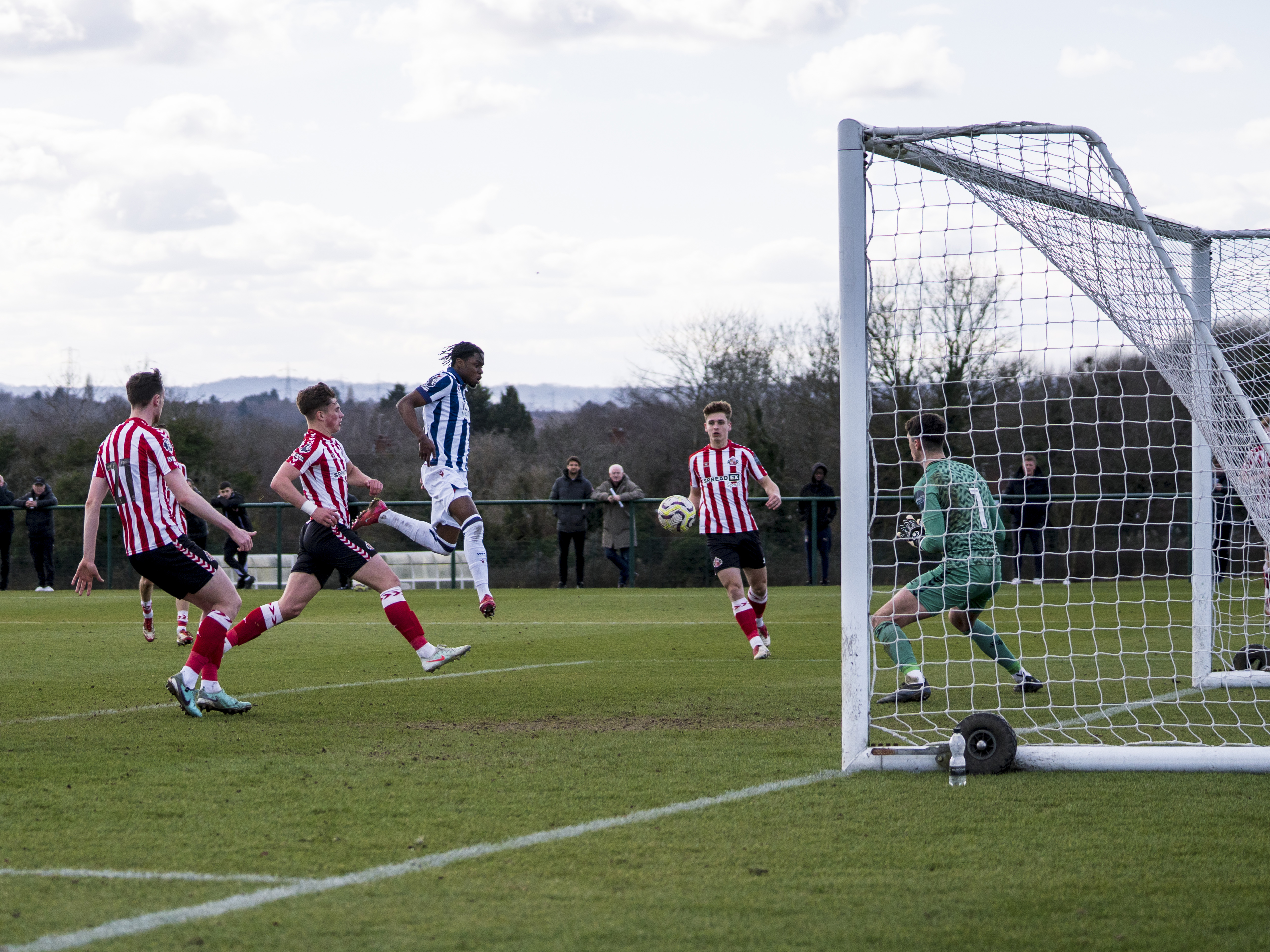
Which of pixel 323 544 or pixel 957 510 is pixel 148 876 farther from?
pixel 957 510

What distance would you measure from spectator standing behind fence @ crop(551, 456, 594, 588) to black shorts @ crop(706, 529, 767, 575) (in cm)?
1241

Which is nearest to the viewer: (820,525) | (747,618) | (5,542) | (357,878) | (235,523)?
(357,878)

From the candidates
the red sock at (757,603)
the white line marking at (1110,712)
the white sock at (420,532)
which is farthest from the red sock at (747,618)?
the white line marking at (1110,712)

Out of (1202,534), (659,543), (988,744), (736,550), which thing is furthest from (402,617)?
(659,543)

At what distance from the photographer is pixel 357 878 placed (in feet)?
12.2

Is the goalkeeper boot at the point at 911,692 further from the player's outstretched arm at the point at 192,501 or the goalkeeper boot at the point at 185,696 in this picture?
the goalkeeper boot at the point at 185,696

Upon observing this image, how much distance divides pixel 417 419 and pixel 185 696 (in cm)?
289

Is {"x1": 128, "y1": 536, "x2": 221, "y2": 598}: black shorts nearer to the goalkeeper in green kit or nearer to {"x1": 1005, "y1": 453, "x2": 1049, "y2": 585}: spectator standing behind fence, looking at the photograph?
the goalkeeper in green kit

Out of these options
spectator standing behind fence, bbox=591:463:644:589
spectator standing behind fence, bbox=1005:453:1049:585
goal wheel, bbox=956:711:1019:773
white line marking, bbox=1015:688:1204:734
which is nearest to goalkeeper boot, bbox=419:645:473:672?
white line marking, bbox=1015:688:1204:734

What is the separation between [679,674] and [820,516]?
14602mm

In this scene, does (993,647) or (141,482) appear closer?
(141,482)

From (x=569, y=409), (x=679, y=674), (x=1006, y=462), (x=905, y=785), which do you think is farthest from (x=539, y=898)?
(x=569, y=409)

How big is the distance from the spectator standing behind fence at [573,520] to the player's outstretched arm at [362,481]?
13911mm

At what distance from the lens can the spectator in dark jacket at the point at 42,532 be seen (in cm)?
2419
